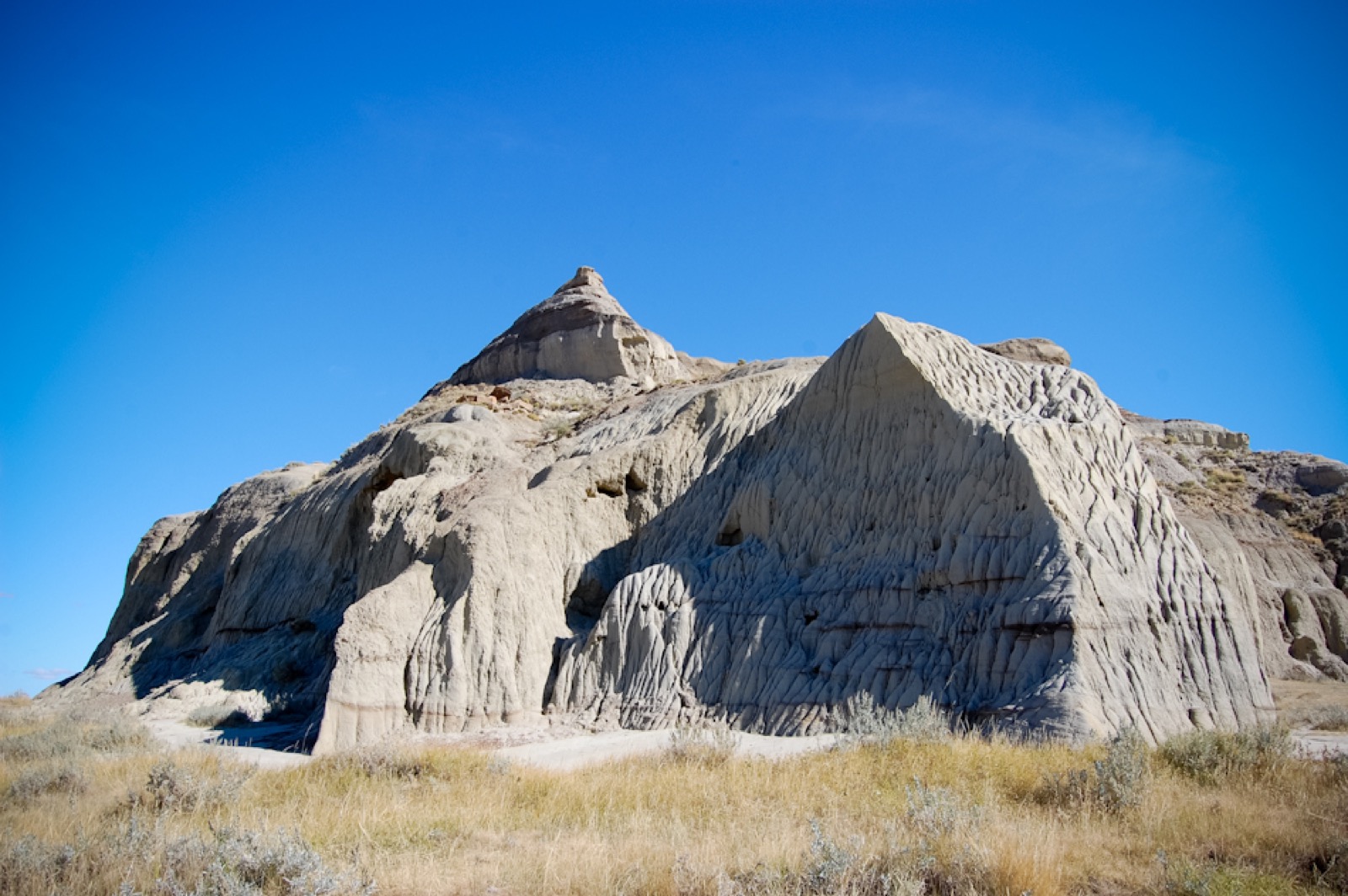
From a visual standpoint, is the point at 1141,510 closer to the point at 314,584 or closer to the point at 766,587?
the point at 766,587

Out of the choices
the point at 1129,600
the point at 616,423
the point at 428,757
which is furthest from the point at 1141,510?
the point at 616,423

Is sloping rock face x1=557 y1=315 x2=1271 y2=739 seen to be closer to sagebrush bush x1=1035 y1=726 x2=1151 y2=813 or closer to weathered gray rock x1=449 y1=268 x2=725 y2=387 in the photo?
sagebrush bush x1=1035 y1=726 x2=1151 y2=813

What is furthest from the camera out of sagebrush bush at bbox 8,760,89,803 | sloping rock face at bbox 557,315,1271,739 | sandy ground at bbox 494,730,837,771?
sloping rock face at bbox 557,315,1271,739

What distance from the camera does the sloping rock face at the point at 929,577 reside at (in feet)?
49.7

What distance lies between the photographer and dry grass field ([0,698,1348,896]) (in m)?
7.30

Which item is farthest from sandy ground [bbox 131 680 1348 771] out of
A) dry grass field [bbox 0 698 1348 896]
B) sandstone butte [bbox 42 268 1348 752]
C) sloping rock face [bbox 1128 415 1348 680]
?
sloping rock face [bbox 1128 415 1348 680]

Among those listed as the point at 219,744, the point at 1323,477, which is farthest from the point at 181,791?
the point at 1323,477

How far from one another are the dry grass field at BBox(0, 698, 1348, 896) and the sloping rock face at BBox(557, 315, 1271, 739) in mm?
2848

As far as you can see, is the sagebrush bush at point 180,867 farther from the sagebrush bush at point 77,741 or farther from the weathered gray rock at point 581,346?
the weathered gray rock at point 581,346

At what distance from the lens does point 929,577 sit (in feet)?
56.2

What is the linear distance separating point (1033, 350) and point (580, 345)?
21.6 meters

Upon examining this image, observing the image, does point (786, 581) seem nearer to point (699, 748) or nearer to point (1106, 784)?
point (699, 748)

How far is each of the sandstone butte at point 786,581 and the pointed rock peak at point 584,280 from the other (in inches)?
894

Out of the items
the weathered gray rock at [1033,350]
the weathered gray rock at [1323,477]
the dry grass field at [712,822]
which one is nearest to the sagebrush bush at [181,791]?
the dry grass field at [712,822]
